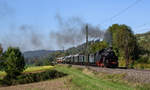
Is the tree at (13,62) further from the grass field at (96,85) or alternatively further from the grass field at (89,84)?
the grass field at (96,85)

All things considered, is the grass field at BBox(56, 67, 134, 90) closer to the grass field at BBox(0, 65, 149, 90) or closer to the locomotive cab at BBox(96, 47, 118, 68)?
the grass field at BBox(0, 65, 149, 90)

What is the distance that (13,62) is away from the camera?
65.1 metres

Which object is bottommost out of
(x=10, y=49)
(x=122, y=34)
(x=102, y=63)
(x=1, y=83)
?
(x=1, y=83)

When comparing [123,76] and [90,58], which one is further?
[90,58]

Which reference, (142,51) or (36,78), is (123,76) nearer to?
(36,78)

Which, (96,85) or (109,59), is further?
(109,59)

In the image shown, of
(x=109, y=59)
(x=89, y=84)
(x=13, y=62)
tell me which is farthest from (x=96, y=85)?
(x=13, y=62)

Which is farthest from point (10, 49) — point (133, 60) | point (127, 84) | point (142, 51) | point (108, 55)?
point (127, 84)

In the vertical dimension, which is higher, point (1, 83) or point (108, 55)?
point (108, 55)

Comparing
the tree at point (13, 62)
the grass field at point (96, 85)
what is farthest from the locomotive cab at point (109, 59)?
the tree at point (13, 62)

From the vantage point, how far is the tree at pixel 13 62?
64025 millimetres

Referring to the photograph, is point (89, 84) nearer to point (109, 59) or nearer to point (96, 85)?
point (96, 85)

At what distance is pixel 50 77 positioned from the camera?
44.6 metres

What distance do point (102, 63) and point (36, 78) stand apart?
1461 cm
